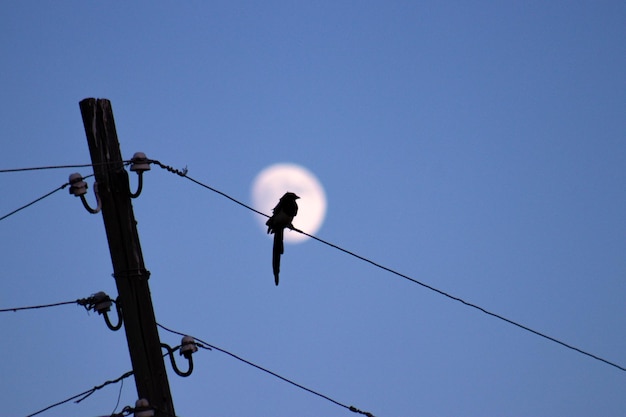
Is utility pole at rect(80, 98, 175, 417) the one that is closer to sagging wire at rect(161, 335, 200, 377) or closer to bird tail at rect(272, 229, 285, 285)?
sagging wire at rect(161, 335, 200, 377)

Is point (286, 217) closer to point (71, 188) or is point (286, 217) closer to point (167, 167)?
point (167, 167)

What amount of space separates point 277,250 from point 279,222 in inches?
19.0

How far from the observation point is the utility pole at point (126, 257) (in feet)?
28.0

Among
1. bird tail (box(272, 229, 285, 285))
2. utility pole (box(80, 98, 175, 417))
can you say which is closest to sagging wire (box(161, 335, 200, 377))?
utility pole (box(80, 98, 175, 417))

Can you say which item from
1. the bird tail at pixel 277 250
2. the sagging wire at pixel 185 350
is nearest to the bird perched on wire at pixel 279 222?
the bird tail at pixel 277 250

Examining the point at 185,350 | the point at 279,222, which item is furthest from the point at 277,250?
the point at 185,350

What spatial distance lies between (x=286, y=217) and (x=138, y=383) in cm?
410

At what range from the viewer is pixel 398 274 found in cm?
976

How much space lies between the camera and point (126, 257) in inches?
346

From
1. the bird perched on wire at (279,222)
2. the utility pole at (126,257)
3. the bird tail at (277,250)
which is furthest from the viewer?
the bird perched on wire at (279,222)

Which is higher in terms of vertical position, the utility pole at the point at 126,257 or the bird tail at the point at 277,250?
the bird tail at the point at 277,250

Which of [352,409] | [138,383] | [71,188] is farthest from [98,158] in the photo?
[352,409]

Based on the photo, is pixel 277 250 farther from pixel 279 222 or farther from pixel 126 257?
pixel 126 257

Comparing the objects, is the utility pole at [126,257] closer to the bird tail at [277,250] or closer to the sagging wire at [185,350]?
the sagging wire at [185,350]
